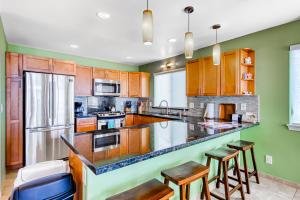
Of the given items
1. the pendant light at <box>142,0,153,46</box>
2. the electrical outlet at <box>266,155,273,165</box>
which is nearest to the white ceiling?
the pendant light at <box>142,0,153,46</box>

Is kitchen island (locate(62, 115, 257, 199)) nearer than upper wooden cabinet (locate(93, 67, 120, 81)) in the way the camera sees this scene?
Yes

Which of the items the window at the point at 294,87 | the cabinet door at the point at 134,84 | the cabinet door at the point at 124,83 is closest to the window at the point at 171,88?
the cabinet door at the point at 134,84

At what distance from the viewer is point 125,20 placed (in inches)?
93.7

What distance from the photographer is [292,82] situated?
2416mm

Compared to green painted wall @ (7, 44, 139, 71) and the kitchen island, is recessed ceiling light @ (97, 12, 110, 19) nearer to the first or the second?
the kitchen island

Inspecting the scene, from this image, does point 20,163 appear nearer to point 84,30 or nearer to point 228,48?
point 84,30

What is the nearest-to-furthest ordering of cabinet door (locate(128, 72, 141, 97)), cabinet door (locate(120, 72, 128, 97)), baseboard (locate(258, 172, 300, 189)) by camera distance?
1. baseboard (locate(258, 172, 300, 189))
2. cabinet door (locate(120, 72, 128, 97))
3. cabinet door (locate(128, 72, 141, 97))

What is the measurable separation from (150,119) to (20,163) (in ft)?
9.46

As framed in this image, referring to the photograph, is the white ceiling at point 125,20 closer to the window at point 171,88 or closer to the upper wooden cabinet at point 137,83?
the window at point 171,88

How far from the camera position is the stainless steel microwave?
4.35m

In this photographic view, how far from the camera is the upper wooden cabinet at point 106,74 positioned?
14.5 ft

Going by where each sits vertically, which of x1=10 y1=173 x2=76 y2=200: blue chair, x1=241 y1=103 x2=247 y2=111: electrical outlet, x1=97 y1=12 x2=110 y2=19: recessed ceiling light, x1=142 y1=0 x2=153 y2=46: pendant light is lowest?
x1=10 y1=173 x2=76 y2=200: blue chair

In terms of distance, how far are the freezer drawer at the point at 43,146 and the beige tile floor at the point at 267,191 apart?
54 centimetres

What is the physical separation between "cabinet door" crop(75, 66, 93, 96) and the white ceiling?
80 centimetres
